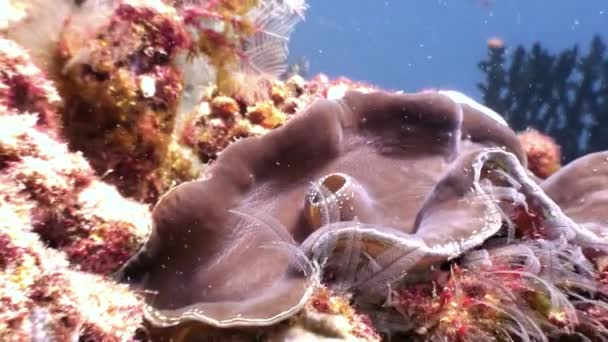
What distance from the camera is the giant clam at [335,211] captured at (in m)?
2.13

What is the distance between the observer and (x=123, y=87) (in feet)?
7.95

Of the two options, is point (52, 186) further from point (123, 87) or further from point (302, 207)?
point (302, 207)

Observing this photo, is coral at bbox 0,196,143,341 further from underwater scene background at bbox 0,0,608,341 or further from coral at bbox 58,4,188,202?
coral at bbox 58,4,188,202

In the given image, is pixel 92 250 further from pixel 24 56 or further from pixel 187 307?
pixel 24 56

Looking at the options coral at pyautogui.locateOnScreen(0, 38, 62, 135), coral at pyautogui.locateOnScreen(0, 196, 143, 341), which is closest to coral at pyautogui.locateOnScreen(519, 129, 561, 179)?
coral at pyautogui.locateOnScreen(0, 38, 62, 135)

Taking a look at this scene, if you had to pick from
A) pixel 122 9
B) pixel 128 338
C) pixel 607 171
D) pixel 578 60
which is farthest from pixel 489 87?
pixel 128 338

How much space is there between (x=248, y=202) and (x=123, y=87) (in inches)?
35.1

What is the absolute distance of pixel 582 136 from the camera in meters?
11.8

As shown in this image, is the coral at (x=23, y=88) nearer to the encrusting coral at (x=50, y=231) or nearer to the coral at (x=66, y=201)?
the encrusting coral at (x=50, y=231)

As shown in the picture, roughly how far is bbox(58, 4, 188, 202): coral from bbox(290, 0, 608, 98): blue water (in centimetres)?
7378

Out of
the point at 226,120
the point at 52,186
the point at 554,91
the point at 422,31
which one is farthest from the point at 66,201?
the point at 422,31

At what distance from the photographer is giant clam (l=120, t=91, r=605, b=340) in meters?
2.13

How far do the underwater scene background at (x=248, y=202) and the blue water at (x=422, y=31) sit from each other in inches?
2877

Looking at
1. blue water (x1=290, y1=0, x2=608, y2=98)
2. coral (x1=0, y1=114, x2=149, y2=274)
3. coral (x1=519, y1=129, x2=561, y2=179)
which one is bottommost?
blue water (x1=290, y1=0, x2=608, y2=98)
